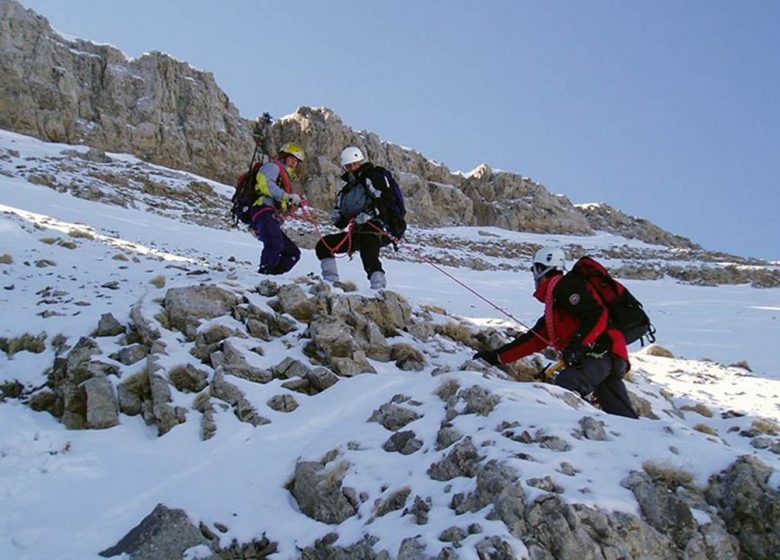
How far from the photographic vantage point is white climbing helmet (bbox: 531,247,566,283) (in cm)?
612

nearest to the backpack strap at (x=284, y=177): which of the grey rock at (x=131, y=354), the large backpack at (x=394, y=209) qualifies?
the large backpack at (x=394, y=209)

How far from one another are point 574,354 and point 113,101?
51.6 meters

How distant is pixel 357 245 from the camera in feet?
27.1

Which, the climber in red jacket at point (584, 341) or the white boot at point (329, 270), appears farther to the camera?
the white boot at point (329, 270)

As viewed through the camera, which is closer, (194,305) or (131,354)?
(131,354)

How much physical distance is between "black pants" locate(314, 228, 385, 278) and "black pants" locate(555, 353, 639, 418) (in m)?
3.41

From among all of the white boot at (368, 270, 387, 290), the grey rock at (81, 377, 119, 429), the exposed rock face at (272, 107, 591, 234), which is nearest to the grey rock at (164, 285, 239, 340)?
the grey rock at (81, 377, 119, 429)

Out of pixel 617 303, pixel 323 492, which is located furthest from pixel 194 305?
pixel 617 303

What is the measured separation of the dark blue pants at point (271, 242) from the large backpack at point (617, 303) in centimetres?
440

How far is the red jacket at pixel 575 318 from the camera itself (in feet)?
17.8

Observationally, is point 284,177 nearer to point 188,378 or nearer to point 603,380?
point 188,378

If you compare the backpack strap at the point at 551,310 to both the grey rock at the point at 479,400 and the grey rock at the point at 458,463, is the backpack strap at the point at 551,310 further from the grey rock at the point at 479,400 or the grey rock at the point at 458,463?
the grey rock at the point at 458,463

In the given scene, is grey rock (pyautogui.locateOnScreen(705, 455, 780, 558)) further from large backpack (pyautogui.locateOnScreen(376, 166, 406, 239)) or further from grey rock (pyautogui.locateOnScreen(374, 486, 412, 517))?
large backpack (pyautogui.locateOnScreen(376, 166, 406, 239))

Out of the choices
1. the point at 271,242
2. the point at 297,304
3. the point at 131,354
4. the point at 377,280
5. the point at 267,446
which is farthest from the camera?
the point at 271,242
